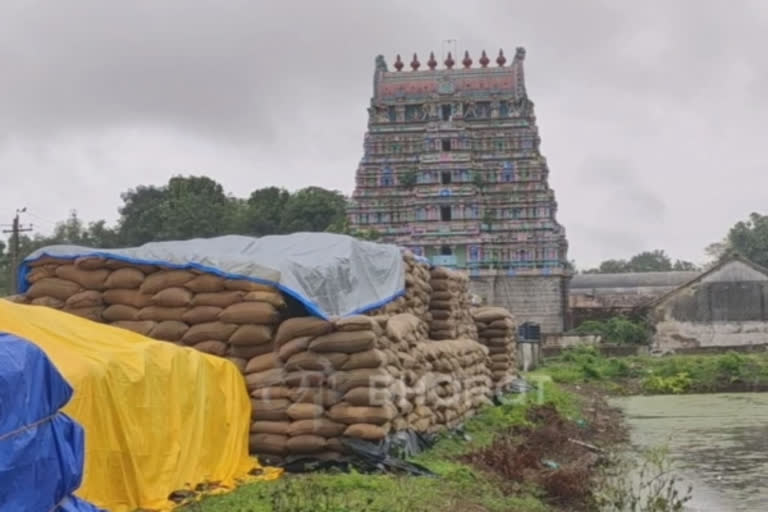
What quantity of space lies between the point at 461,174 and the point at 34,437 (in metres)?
26.2

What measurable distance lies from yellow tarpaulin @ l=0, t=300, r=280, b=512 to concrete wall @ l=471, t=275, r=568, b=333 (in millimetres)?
23394

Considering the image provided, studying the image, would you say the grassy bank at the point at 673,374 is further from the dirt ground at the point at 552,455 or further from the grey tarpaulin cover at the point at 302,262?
the grey tarpaulin cover at the point at 302,262

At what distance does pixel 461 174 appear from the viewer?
95.6ft

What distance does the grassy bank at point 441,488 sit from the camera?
14.8 ft

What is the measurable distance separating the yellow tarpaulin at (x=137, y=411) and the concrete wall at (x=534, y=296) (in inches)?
921

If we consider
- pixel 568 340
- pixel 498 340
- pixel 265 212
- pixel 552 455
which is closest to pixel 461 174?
pixel 568 340

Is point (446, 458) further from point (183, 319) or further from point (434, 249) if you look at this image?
point (434, 249)

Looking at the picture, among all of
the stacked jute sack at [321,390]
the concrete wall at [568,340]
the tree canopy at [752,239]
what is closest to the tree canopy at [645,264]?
the tree canopy at [752,239]

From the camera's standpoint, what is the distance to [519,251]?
2902 centimetres

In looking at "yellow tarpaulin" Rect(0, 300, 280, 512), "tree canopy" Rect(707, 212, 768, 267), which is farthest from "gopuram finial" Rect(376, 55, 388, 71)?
"yellow tarpaulin" Rect(0, 300, 280, 512)

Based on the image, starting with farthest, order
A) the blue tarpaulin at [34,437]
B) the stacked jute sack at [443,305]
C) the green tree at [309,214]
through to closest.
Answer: the green tree at [309,214]
the stacked jute sack at [443,305]
the blue tarpaulin at [34,437]

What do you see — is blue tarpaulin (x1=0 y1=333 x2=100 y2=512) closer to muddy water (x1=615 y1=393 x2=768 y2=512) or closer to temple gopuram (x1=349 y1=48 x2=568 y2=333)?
Answer: muddy water (x1=615 y1=393 x2=768 y2=512)

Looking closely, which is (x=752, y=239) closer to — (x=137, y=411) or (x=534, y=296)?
(x=534, y=296)

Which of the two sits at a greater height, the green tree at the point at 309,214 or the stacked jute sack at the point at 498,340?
the green tree at the point at 309,214
